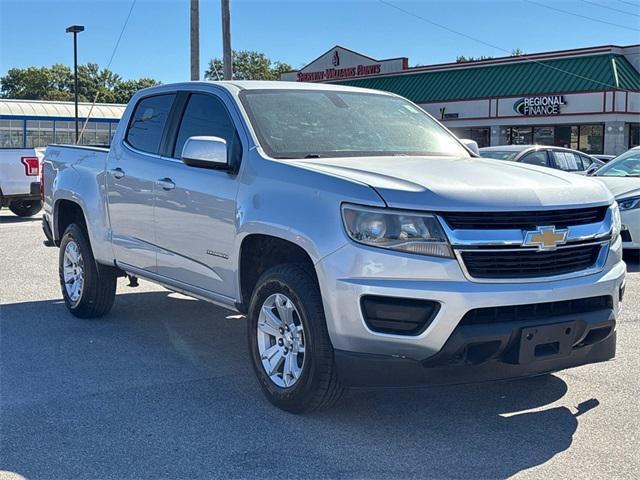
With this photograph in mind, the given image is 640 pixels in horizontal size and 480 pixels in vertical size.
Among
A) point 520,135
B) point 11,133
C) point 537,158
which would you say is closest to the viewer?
point 537,158

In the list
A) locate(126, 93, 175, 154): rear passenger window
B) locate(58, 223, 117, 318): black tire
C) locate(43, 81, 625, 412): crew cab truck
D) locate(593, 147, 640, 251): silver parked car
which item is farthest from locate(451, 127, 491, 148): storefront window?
locate(43, 81, 625, 412): crew cab truck

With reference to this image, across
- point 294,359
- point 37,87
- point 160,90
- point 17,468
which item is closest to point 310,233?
point 294,359

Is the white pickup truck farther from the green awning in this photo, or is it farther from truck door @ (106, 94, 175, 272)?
the green awning

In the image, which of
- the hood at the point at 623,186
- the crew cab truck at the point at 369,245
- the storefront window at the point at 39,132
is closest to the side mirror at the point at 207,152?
the crew cab truck at the point at 369,245

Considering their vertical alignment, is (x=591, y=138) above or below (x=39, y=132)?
below

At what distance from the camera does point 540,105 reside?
34.2m

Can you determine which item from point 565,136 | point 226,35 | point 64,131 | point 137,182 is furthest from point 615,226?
point 64,131

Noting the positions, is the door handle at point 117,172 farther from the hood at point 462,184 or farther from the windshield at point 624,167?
the windshield at point 624,167

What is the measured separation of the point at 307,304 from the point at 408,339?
0.62m

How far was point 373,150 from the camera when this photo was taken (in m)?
5.38

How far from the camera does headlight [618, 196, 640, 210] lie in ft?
33.4

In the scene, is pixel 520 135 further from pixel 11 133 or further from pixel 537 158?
pixel 11 133

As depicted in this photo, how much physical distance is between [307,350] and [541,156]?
11.2m

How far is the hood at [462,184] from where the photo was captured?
4098mm
